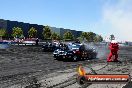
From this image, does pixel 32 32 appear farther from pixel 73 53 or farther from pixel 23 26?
pixel 73 53

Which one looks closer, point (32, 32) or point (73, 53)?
point (73, 53)

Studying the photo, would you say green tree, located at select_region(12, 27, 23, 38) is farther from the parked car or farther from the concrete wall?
the parked car

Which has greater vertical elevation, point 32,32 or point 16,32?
point 32,32

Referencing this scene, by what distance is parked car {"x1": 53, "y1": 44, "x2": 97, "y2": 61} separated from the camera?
29188mm

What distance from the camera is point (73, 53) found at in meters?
29.5

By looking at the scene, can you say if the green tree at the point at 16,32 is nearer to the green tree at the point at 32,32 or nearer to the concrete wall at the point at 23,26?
the concrete wall at the point at 23,26

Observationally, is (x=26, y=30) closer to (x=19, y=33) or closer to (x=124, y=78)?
(x=19, y=33)

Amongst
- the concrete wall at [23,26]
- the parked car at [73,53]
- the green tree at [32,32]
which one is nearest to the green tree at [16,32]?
the concrete wall at [23,26]

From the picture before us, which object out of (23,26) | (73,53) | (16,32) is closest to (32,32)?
(23,26)

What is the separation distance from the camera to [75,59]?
96.8ft

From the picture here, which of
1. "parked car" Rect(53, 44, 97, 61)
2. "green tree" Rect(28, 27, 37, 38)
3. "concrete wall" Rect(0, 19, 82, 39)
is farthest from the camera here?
"green tree" Rect(28, 27, 37, 38)

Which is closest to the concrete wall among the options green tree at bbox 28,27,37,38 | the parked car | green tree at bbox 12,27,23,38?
green tree at bbox 12,27,23,38

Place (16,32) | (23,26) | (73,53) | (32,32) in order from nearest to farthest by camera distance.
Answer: (73,53) → (16,32) → (32,32) → (23,26)

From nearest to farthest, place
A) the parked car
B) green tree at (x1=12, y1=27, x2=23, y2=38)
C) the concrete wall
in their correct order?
the parked car, green tree at (x1=12, y1=27, x2=23, y2=38), the concrete wall
